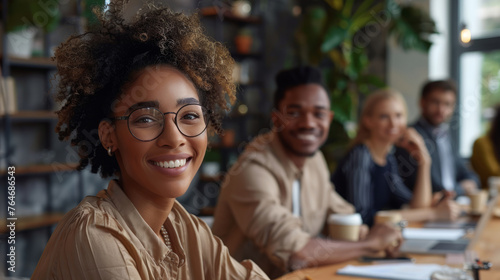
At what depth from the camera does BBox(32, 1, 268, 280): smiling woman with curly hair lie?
2.37ft

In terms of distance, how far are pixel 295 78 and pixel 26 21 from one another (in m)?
2.36

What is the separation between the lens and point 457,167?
407 centimetres

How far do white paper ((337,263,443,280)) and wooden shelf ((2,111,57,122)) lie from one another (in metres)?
2.54

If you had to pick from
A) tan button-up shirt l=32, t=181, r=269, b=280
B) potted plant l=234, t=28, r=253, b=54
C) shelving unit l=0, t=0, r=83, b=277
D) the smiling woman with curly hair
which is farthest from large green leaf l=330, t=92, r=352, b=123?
the smiling woman with curly hair

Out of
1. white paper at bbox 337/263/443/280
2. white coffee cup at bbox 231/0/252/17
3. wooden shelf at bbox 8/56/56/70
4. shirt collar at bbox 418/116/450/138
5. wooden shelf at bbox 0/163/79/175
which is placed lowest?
white paper at bbox 337/263/443/280

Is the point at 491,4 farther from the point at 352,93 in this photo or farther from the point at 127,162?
the point at 127,162

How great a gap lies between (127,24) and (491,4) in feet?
16.2

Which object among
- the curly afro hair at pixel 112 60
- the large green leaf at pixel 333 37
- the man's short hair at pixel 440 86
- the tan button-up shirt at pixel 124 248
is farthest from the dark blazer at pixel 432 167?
the curly afro hair at pixel 112 60

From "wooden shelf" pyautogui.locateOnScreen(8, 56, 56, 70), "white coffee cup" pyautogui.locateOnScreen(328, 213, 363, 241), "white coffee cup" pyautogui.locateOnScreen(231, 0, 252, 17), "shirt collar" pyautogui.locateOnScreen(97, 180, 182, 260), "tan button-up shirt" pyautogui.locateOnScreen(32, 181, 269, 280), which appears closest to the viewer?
"tan button-up shirt" pyautogui.locateOnScreen(32, 181, 269, 280)

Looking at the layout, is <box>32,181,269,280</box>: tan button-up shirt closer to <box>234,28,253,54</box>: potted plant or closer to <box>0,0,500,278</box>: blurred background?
<box>0,0,500,278</box>: blurred background

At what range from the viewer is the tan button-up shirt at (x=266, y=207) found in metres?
1.57

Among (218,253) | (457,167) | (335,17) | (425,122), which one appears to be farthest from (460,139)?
(218,253)

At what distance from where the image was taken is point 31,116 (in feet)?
11.5

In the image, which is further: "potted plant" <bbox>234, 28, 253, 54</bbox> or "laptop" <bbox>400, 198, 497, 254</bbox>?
"potted plant" <bbox>234, 28, 253, 54</bbox>
